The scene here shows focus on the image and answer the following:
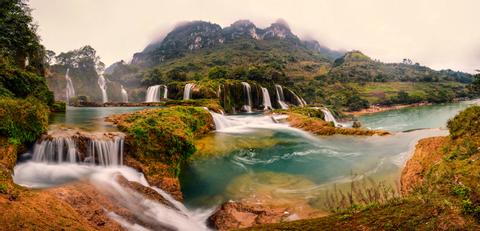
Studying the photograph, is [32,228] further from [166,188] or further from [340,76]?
[340,76]

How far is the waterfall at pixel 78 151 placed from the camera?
11984mm

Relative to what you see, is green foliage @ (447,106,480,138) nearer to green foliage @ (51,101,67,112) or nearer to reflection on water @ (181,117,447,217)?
reflection on water @ (181,117,447,217)

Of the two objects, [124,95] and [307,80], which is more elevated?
[307,80]

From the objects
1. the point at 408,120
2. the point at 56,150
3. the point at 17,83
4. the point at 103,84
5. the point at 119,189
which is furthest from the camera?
the point at 103,84

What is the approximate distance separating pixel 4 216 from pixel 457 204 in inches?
320

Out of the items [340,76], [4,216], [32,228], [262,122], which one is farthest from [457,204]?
[340,76]

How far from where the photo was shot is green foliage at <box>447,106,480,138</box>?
35.3 ft

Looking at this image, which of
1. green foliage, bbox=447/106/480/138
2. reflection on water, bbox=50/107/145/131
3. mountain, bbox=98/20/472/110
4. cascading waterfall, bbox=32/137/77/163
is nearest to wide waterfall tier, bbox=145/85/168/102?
mountain, bbox=98/20/472/110

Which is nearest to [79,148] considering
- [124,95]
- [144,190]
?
[144,190]

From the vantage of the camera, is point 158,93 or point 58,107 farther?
point 158,93

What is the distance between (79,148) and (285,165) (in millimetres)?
10614

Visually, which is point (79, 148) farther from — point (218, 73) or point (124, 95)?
point (124, 95)

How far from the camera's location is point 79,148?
41.1 feet

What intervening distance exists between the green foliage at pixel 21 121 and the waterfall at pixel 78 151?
61cm
